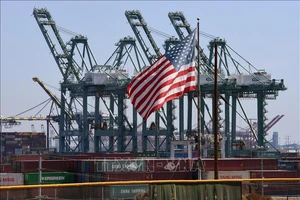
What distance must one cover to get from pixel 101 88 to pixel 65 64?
36.9 feet

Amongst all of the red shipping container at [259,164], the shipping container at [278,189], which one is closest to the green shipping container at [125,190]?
the shipping container at [278,189]

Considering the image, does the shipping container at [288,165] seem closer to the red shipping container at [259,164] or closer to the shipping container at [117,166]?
the red shipping container at [259,164]

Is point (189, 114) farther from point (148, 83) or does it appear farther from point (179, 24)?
point (148, 83)

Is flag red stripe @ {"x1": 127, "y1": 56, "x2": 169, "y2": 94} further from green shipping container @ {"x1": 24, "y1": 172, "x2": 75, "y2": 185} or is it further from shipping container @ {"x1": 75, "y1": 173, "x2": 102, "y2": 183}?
shipping container @ {"x1": 75, "y1": 173, "x2": 102, "y2": 183}

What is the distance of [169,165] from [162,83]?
34.6 meters

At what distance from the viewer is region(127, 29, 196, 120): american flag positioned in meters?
23.6

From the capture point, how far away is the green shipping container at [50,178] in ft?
178

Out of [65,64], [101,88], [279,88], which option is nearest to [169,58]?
[279,88]

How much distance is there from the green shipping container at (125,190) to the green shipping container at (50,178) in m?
32.6

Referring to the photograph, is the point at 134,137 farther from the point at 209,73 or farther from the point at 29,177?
the point at 29,177

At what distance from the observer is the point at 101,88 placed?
338 ft

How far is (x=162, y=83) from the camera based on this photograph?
2375 centimetres

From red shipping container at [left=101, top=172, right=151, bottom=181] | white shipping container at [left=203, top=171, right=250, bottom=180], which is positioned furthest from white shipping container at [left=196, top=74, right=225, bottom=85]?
white shipping container at [left=203, top=171, right=250, bottom=180]

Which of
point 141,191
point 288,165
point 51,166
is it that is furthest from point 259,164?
point 141,191
